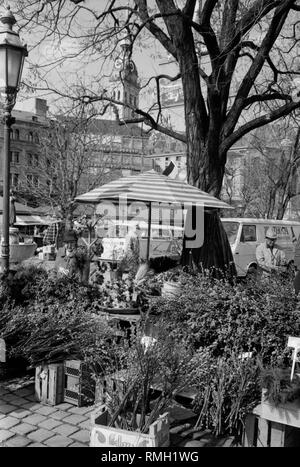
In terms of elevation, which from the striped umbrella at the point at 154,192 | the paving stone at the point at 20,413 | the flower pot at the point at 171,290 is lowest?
the paving stone at the point at 20,413

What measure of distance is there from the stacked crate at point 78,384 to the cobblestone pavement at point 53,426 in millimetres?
72

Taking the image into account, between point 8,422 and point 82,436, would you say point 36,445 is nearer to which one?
point 82,436

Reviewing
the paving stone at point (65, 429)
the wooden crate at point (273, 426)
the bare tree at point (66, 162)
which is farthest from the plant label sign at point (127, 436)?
the bare tree at point (66, 162)

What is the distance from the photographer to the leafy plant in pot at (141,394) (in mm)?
3267

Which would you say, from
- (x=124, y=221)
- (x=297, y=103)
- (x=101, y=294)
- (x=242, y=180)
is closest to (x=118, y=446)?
(x=101, y=294)

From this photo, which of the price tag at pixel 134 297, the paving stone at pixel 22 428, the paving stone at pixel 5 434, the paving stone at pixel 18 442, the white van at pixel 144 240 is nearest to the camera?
the paving stone at pixel 18 442

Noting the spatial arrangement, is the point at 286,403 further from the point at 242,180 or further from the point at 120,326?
the point at 242,180

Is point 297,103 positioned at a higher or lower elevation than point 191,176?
higher

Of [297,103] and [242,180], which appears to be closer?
[297,103]

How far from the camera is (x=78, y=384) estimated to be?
171 inches

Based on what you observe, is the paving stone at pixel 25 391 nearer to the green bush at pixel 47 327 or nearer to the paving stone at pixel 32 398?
the paving stone at pixel 32 398

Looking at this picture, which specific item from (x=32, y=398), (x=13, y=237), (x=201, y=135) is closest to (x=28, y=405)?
(x=32, y=398)

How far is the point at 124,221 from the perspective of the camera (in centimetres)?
1917

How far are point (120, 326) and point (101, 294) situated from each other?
55cm
